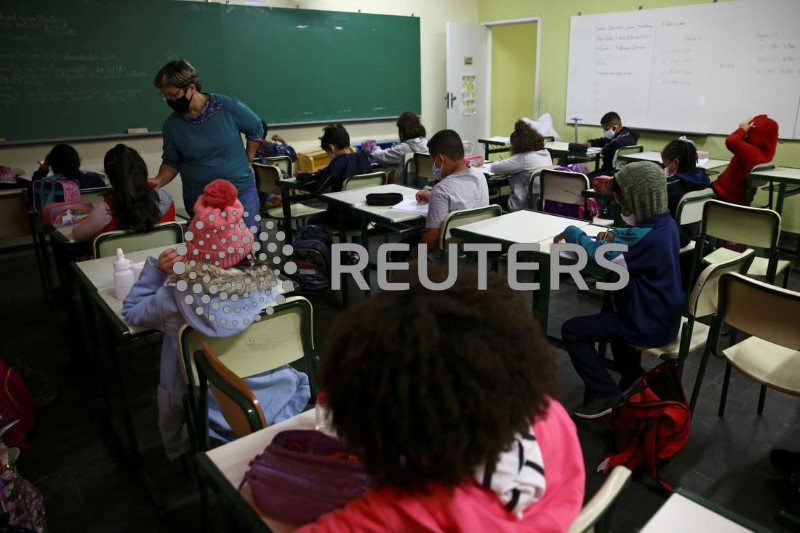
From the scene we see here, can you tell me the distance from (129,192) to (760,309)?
2.65 meters

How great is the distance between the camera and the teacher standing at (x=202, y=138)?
308 cm

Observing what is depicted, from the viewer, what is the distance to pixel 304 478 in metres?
0.96

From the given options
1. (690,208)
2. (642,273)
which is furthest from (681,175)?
(642,273)

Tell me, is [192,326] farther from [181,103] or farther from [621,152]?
[621,152]

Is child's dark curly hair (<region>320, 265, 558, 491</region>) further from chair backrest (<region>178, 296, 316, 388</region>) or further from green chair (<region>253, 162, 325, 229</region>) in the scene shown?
green chair (<region>253, 162, 325, 229</region>)

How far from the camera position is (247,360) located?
182cm

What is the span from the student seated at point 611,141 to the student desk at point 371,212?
2.50 meters

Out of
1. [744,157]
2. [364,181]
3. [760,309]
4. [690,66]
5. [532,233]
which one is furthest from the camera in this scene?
[690,66]

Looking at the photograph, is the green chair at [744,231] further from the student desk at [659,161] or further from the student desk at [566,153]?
the student desk at [566,153]

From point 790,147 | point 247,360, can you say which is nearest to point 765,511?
point 247,360

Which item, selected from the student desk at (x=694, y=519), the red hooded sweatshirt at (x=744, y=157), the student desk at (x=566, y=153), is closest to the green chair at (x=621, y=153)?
the student desk at (x=566, y=153)

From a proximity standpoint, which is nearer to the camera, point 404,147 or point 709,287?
point 709,287

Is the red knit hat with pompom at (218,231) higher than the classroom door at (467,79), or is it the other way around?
the classroom door at (467,79)

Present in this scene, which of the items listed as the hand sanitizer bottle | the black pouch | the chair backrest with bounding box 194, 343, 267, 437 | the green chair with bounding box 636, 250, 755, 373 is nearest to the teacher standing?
the black pouch
